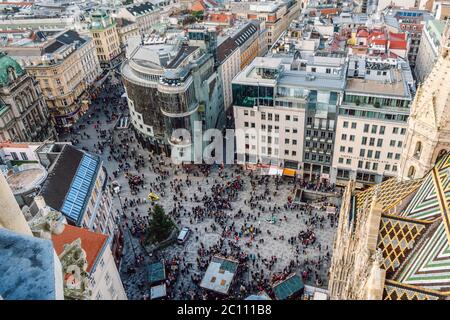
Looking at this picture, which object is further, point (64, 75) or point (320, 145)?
point (64, 75)

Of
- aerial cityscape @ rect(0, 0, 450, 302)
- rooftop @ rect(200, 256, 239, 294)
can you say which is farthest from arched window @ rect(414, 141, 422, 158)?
rooftop @ rect(200, 256, 239, 294)

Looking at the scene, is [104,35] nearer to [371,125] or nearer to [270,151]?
[270,151]

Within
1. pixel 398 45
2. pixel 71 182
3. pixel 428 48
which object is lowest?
pixel 428 48

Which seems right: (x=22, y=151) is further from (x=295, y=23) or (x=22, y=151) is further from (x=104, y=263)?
(x=295, y=23)

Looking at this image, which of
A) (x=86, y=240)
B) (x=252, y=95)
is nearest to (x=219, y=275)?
(x=86, y=240)

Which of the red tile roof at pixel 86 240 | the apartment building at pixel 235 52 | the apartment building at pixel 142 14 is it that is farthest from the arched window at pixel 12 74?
the apartment building at pixel 142 14

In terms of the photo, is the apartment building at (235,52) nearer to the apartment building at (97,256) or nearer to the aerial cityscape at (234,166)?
the aerial cityscape at (234,166)

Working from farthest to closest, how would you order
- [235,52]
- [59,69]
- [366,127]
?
1. [235,52]
2. [59,69]
3. [366,127]

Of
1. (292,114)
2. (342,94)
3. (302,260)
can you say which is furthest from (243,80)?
(302,260)
